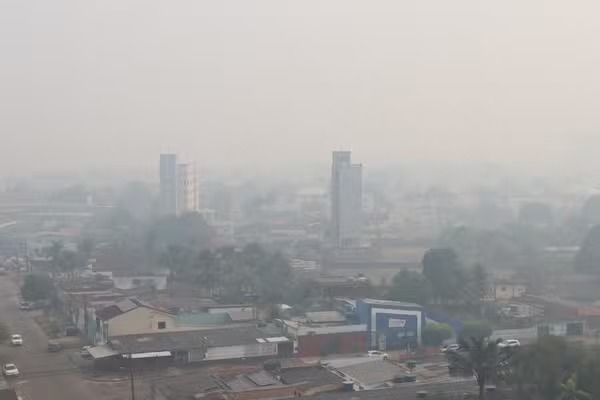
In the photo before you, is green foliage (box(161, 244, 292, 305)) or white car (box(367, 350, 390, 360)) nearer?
white car (box(367, 350, 390, 360))

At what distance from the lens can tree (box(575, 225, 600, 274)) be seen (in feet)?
36.2

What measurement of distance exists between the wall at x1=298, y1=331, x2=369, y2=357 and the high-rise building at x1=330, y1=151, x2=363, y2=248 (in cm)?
904

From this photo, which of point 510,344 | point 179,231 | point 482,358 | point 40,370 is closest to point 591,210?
point 179,231

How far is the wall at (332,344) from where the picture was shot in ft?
23.0

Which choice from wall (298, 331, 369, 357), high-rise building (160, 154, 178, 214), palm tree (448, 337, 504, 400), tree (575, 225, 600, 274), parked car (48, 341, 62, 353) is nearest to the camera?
palm tree (448, 337, 504, 400)

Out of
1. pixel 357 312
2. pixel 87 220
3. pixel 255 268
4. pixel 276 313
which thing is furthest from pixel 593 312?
pixel 87 220

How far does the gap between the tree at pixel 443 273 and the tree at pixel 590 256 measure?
218 cm

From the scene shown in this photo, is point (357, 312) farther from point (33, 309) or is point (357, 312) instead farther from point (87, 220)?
point (87, 220)

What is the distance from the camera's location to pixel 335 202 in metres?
17.2

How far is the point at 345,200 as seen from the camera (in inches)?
676

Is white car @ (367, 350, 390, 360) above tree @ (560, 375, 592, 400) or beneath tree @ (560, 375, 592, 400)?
beneath

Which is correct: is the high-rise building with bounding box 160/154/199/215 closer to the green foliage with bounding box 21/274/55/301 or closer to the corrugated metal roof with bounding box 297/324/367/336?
the green foliage with bounding box 21/274/55/301

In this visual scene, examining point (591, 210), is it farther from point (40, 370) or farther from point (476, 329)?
point (40, 370)

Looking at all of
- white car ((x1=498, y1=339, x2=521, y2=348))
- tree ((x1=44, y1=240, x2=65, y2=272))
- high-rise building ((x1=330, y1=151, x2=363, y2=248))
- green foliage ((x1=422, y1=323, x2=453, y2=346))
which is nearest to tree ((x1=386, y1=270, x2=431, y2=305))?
green foliage ((x1=422, y1=323, x2=453, y2=346))
